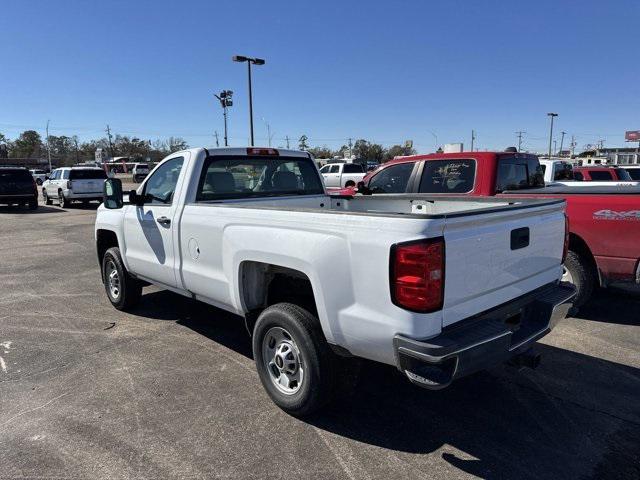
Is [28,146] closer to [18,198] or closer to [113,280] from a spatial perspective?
[18,198]

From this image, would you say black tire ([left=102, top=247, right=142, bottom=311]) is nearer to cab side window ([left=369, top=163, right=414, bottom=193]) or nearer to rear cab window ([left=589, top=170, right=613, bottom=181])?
cab side window ([left=369, top=163, right=414, bottom=193])

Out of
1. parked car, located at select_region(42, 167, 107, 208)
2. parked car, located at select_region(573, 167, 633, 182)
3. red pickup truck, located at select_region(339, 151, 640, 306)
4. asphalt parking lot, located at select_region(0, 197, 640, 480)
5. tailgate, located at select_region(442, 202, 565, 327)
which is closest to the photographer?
tailgate, located at select_region(442, 202, 565, 327)

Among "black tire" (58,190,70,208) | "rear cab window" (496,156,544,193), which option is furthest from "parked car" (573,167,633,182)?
"black tire" (58,190,70,208)

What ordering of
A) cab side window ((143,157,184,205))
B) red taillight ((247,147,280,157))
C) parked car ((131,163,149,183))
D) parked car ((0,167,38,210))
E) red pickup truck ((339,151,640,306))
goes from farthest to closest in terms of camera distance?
parked car ((131,163,149,183)) → parked car ((0,167,38,210)) → red pickup truck ((339,151,640,306)) → red taillight ((247,147,280,157)) → cab side window ((143,157,184,205))

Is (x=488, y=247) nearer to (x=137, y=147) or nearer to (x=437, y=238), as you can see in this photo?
(x=437, y=238)

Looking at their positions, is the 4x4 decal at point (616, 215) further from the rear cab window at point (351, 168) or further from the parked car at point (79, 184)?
the rear cab window at point (351, 168)

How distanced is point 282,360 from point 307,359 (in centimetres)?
38

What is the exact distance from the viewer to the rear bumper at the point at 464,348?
2.56 m

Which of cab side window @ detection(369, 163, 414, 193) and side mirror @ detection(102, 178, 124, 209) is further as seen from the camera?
cab side window @ detection(369, 163, 414, 193)

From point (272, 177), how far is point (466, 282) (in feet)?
9.13

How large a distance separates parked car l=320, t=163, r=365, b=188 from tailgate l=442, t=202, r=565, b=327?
24.3 m

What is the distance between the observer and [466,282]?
2.77 meters

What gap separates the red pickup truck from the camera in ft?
16.5

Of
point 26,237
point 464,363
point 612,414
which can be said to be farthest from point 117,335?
point 26,237
